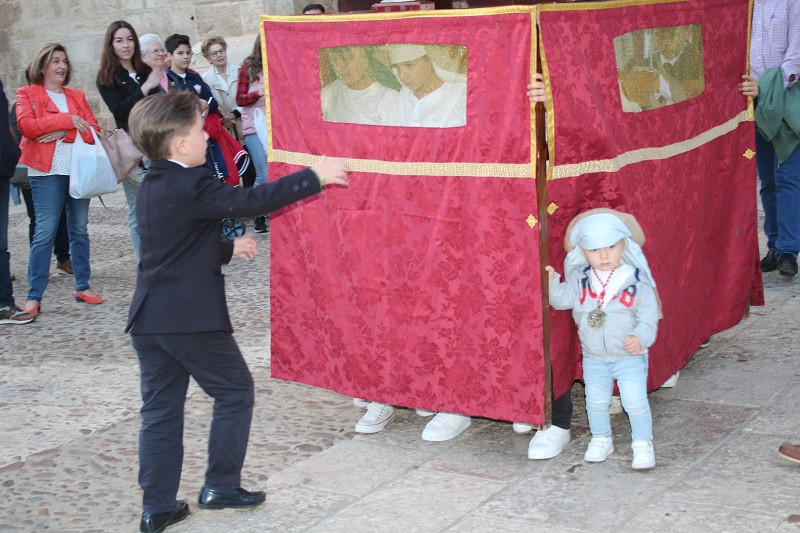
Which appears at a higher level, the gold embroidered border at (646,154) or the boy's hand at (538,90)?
the boy's hand at (538,90)

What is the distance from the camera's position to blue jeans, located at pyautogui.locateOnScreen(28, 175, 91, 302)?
6.89 metres

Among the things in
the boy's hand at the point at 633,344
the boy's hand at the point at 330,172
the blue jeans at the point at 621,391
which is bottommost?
the blue jeans at the point at 621,391

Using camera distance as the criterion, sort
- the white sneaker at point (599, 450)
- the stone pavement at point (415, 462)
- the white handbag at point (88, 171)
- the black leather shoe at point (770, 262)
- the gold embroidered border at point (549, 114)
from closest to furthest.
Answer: the stone pavement at point (415, 462) → the gold embroidered border at point (549, 114) → the white sneaker at point (599, 450) → the black leather shoe at point (770, 262) → the white handbag at point (88, 171)

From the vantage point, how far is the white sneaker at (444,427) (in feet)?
14.3

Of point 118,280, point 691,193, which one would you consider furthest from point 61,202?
point 691,193

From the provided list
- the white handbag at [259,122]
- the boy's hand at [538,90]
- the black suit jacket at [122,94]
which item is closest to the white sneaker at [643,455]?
the boy's hand at [538,90]

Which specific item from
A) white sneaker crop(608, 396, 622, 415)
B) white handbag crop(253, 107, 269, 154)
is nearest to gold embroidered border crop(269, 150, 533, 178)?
white sneaker crop(608, 396, 622, 415)

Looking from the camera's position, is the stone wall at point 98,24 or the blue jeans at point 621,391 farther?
the stone wall at point 98,24

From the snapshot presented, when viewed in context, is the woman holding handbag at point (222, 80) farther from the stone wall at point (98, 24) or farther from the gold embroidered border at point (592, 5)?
the gold embroidered border at point (592, 5)

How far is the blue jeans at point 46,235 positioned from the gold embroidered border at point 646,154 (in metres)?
4.11

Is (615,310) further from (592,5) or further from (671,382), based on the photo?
(592,5)

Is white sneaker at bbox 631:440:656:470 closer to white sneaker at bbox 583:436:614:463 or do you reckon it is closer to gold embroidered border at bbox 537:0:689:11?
white sneaker at bbox 583:436:614:463

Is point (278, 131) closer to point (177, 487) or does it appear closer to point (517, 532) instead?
point (177, 487)

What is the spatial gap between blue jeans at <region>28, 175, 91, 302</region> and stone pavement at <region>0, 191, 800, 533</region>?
49.1 inches
